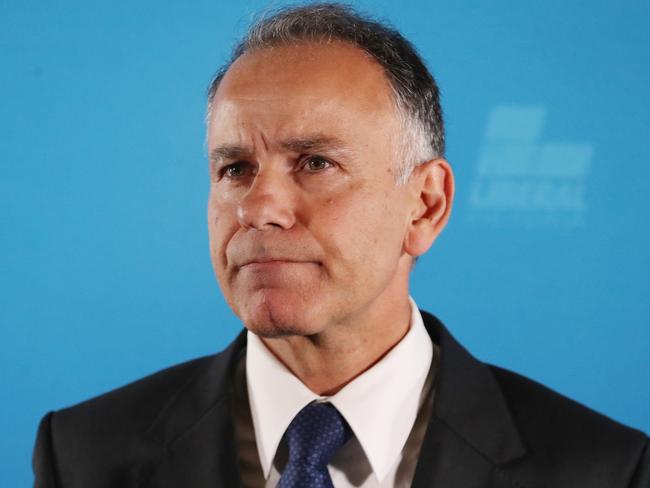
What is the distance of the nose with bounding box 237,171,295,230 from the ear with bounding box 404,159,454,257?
0.95 ft

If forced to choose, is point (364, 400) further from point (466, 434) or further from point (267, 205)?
point (267, 205)

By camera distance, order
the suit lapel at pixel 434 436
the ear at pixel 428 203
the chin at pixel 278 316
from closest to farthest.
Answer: the chin at pixel 278 316 < the suit lapel at pixel 434 436 < the ear at pixel 428 203

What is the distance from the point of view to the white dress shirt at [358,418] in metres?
1.80

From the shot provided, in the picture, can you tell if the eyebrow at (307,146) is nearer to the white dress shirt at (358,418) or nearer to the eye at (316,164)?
the eye at (316,164)

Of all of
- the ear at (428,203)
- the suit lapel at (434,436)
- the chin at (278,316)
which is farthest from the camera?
the ear at (428,203)

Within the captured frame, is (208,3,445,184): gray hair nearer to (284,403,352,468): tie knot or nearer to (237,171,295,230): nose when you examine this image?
(237,171,295,230): nose

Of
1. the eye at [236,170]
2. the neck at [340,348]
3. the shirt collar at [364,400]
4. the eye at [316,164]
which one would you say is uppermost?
Answer: the eye at [236,170]

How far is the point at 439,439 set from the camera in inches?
71.0

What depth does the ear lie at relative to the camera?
6.27 feet

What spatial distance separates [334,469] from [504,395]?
1.26 ft

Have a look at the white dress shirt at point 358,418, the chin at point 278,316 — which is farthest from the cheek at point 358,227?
the white dress shirt at point 358,418

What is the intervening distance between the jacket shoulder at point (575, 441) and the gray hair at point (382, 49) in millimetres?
518

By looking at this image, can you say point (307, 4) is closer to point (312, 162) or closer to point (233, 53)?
point (233, 53)

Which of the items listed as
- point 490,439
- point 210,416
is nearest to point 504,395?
point 490,439
